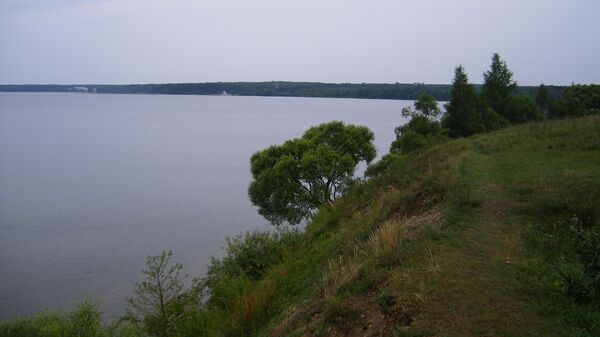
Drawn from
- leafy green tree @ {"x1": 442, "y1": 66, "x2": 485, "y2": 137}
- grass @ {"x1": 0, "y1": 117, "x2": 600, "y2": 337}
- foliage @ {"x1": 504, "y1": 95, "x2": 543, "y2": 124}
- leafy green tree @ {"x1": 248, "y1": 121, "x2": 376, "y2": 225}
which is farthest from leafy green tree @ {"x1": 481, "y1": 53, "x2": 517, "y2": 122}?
grass @ {"x1": 0, "y1": 117, "x2": 600, "y2": 337}

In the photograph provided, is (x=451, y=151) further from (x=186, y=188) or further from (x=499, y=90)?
(x=499, y=90)

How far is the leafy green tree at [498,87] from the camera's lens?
54.8 metres

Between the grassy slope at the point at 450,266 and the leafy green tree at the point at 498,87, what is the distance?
42.5 m

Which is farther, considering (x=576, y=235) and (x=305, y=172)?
(x=305, y=172)

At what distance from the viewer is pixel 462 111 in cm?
4534

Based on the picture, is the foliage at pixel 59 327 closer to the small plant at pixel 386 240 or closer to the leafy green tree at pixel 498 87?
the small plant at pixel 386 240

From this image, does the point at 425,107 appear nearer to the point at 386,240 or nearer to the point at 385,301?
the point at 386,240

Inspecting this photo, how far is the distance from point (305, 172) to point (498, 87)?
3476 centimetres

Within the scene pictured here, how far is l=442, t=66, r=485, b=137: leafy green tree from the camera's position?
45062mm

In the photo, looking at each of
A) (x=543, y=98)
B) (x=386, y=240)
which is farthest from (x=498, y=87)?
(x=386, y=240)

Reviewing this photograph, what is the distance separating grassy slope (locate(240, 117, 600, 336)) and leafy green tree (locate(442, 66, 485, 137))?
99.5ft

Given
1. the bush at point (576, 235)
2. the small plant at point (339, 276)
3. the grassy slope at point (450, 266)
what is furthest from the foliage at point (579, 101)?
the small plant at point (339, 276)

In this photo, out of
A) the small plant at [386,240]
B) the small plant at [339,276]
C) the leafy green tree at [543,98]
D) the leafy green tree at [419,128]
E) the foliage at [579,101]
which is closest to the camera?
the small plant at [339,276]

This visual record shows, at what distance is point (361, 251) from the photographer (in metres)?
9.57
